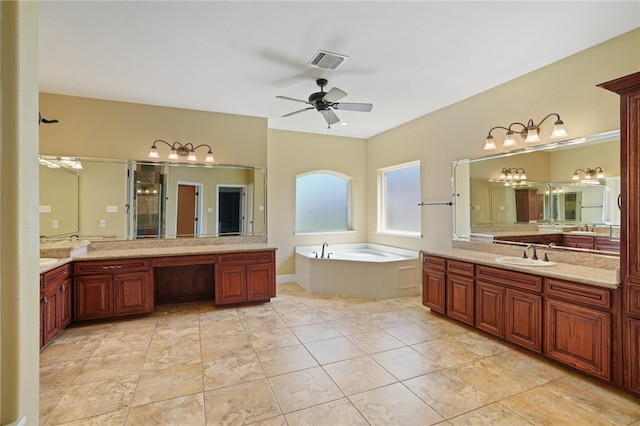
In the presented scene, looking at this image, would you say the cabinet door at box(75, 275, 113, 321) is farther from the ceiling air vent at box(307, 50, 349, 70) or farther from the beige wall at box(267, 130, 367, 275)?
the ceiling air vent at box(307, 50, 349, 70)

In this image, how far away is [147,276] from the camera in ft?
12.7

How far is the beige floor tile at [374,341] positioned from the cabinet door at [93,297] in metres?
2.86

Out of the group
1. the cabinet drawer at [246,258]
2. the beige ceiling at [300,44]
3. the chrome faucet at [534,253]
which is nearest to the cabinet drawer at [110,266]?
the cabinet drawer at [246,258]

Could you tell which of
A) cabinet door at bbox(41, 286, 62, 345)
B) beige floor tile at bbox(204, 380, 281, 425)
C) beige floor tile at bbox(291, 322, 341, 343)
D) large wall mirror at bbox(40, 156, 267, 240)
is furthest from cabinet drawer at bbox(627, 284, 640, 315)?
cabinet door at bbox(41, 286, 62, 345)

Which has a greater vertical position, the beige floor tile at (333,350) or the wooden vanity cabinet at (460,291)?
the wooden vanity cabinet at (460,291)

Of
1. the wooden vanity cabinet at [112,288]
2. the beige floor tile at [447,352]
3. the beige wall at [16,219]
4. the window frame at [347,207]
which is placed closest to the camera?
the beige wall at [16,219]

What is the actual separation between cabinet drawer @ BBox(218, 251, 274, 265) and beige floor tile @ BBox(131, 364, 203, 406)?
1664 millimetres

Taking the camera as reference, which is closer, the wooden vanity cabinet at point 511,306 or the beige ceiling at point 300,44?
the beige ceiling at point 300,44

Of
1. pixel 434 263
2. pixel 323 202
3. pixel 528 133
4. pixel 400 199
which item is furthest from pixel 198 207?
pixel 528 133

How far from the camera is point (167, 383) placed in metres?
2.44

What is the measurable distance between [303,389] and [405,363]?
0.96 meters

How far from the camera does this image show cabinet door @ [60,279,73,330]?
3.29 metres

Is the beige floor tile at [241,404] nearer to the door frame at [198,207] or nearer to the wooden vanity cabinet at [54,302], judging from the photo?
the wooden vanity cabinet at [54,302]

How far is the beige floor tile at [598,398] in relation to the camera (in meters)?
2.05
